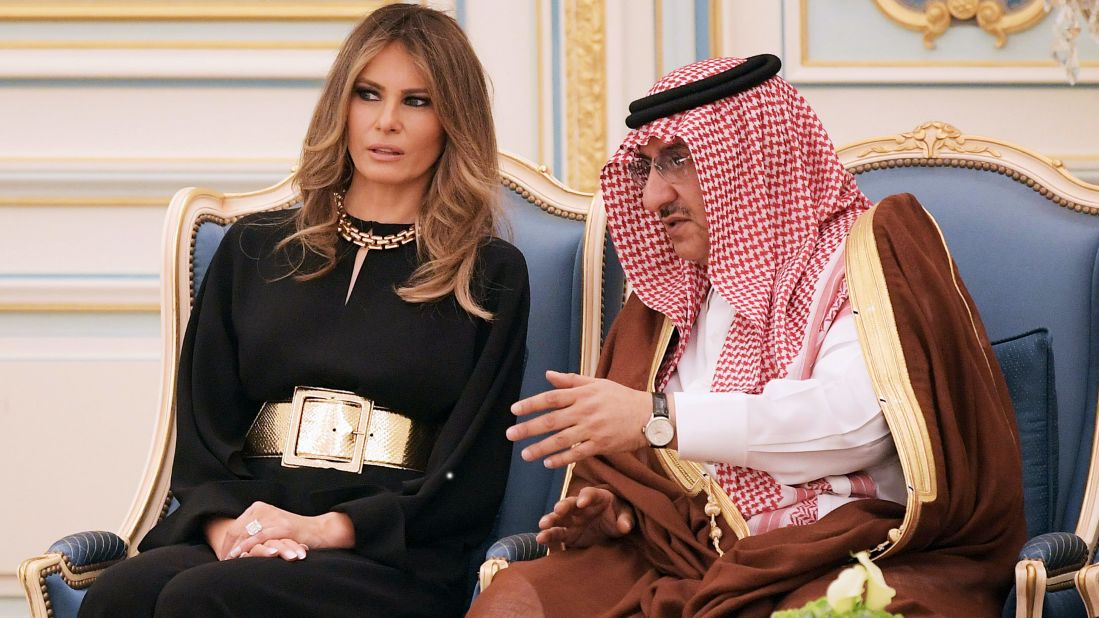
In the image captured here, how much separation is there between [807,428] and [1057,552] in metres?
0.43

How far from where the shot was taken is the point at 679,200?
2.32 m

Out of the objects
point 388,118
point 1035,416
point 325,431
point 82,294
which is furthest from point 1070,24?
point 82,294

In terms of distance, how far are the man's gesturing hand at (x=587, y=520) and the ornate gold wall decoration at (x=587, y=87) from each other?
49.8 inches

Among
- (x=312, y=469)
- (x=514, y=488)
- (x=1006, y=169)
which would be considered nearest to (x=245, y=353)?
(x=312, y=469)

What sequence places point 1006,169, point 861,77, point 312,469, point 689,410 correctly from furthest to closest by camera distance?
point 861,77 → point 1006,169 → point 312,469 → point 689,410

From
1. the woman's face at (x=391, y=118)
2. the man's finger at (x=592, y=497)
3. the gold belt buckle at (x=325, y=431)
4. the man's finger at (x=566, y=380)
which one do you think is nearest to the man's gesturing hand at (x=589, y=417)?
the man's finger at (x=566, y=380)

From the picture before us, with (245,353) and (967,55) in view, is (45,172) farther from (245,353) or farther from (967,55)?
(967,55)

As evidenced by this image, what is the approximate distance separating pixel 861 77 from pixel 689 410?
1.56 meters

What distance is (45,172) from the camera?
3.28 meters

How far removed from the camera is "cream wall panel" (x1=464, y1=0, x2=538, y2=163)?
3.28 meters

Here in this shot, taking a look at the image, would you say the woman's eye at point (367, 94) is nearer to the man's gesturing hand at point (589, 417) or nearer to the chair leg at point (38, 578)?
the man's gesturing hand at point (589, 417)

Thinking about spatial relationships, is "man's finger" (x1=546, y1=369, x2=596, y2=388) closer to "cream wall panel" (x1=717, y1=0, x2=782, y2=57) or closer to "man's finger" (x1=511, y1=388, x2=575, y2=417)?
"man's finger" (x1=511, y1=388, x2=575, y2=417)

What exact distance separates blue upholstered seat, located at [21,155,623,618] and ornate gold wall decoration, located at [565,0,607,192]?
0.51 metres

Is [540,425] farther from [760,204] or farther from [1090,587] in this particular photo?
[1090,587]
